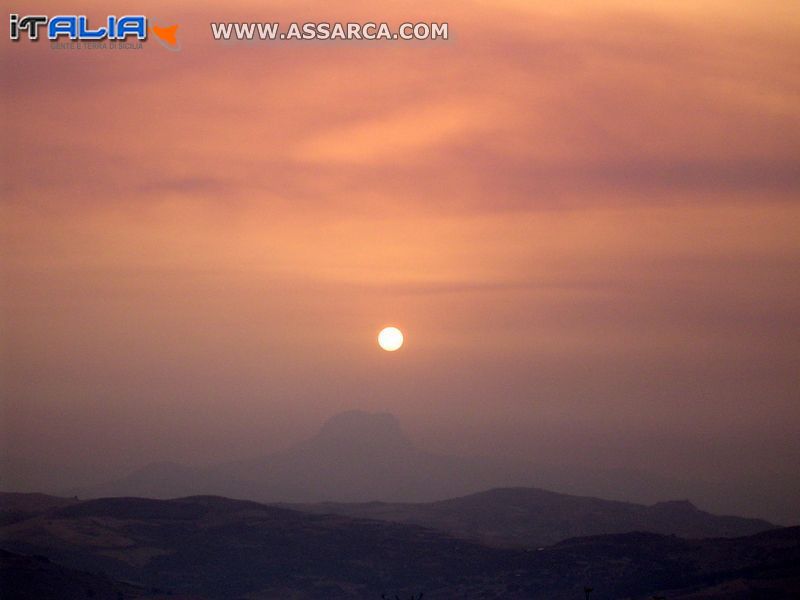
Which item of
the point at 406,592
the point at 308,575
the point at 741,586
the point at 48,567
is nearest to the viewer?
the point at 741,586

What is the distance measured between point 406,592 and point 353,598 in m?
8.64

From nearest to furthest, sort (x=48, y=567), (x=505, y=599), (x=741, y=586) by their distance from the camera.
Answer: (x=741, y=586)
(x=48, y=567)
(x=505, y=599)

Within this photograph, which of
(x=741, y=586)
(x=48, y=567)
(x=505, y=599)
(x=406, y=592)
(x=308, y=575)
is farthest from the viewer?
(x=308, y=575)

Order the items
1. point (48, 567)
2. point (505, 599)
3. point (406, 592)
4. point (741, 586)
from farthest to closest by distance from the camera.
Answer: point (406, 592), point (505, 599), point (48, 567), point (741, 586)

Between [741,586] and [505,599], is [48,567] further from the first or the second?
[741,586]

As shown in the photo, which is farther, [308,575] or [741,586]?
[308,575]

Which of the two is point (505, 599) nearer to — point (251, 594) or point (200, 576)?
point (251, 594)

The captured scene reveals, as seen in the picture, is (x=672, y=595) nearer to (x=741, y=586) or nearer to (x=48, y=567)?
(x=741, y=586)

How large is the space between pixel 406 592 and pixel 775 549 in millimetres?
57347

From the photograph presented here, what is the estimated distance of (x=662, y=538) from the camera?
638 ft

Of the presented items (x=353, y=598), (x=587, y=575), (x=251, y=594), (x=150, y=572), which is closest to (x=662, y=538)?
(x=587, y=575)

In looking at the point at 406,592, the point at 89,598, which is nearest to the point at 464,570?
the point at 406,592

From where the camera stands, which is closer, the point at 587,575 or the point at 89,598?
the point at 89,598

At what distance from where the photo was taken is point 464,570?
194125mm
